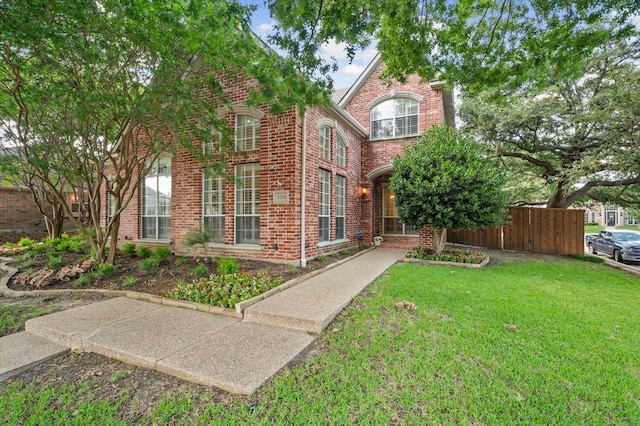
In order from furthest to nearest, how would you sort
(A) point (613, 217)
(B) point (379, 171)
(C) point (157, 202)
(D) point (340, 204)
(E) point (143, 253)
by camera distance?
1. (A) point (613, 217)
2. (B) point (379, 171)
3. (D) point (340, 204)
4. (C) point (157, 202)
5. (E) point (143, 253)

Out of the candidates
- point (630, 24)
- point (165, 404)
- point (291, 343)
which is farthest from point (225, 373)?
point (630, 24)

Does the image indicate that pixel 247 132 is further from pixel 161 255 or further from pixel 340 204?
pixel 161 255

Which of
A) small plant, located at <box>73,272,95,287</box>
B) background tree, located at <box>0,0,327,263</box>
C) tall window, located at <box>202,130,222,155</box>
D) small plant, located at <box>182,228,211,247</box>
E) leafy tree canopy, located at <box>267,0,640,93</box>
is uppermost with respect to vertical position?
leafy tree canopy, located at <box>267,0,640,93</box>

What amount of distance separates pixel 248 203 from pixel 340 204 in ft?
11.4

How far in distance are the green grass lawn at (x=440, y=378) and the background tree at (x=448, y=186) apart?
3.68 metres

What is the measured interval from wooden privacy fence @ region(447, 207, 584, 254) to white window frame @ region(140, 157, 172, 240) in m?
12.1

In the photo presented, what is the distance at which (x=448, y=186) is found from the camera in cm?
770

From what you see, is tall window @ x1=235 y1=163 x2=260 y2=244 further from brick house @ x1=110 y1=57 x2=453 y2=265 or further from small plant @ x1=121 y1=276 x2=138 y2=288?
small plant @ x1=121 y1=276 x2=138 y2=288

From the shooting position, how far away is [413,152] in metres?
8.66

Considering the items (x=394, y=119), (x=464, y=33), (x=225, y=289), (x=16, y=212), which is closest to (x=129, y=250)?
(x=225, y=289)

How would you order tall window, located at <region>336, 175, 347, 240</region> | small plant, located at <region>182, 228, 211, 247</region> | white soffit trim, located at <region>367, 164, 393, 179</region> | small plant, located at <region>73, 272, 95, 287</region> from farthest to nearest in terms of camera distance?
white soffit trim, located at <region>367, 164, 393, 179</region>, tall window, located at <region>336, 175, 347, 240</region>, small plant, located at <region>182, 228, 211, 247</region>, small plant, located at <region>73, 272, 95, 287</region>

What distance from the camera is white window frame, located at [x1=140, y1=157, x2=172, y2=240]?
9094 mm

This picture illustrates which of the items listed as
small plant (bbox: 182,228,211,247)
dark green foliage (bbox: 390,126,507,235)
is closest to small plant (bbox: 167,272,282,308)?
small plant (bbox: 182,228,211,247)

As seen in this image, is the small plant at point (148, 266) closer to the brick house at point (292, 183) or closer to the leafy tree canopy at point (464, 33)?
the brick house at point (292, 183)
